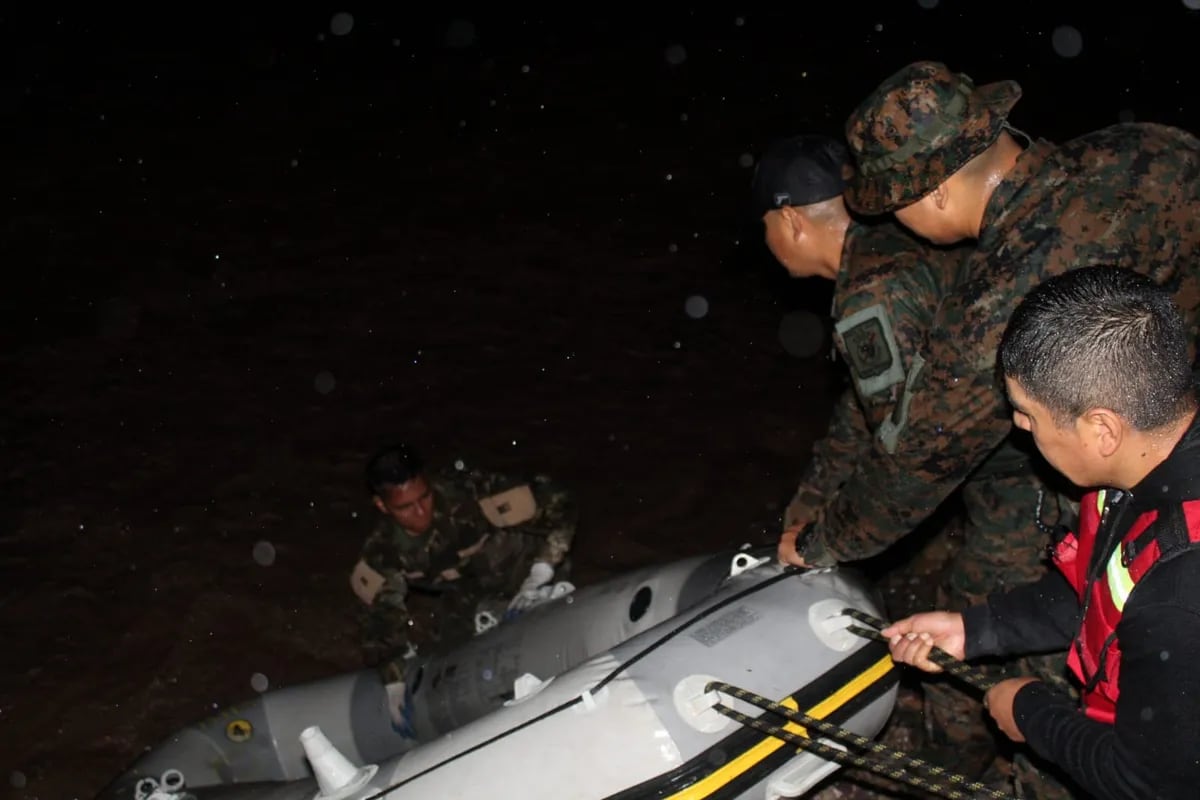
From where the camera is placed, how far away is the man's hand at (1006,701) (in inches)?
72.9

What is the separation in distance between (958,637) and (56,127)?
8901mm

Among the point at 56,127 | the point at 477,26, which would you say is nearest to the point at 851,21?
the point at 477,26

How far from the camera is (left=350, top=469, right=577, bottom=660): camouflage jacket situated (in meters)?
3.58

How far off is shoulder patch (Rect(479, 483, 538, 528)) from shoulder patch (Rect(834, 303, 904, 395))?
1395mm

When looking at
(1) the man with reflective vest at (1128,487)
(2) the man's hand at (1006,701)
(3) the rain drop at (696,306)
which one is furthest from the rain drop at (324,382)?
(1) the man with reflective vest at (1128,487)

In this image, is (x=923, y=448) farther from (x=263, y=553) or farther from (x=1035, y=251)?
(x=263, y=553)

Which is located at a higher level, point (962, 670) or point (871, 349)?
point (871, 349)

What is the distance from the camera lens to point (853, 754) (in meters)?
2.24

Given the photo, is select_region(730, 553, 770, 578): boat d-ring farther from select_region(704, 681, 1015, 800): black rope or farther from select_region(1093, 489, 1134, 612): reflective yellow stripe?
select_region(1093, 489, 1134, 612): reflective yellow stripe

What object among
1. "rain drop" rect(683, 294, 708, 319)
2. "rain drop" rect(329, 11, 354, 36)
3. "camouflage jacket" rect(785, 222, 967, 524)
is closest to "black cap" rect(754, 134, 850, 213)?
"camouflage jacket" rect(785, 222, 967, 524)

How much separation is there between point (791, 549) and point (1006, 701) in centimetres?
82

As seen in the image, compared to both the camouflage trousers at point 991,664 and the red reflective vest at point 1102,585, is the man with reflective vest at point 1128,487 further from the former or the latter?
the camouflage trousers at point 991,664

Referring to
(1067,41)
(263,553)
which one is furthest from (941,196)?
(1067,41)

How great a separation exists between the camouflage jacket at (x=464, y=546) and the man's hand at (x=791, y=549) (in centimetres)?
107
